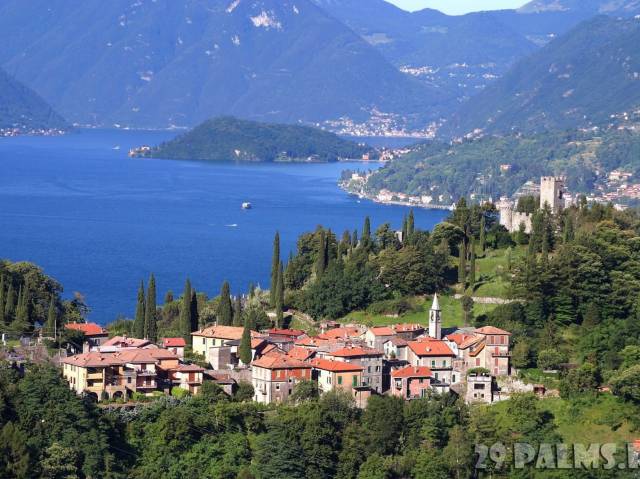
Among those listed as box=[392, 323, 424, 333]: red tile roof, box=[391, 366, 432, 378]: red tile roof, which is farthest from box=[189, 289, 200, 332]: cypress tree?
box=[391, 366, 432, 378]: red tile roof

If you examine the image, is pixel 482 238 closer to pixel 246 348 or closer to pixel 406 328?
pixel 406 328

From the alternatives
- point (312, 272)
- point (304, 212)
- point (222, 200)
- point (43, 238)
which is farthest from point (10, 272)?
point (222, 200)

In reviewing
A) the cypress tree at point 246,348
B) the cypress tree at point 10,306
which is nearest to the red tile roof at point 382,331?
the cypress tree at point 246,348

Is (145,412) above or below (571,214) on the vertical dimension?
below

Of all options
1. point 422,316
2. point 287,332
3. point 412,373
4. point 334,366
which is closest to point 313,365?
point 334,366

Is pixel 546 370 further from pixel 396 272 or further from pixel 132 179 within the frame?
pixel 132 179

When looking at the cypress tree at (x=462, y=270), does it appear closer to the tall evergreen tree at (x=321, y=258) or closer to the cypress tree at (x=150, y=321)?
the tall evergreen tree at (x=321, y=258)

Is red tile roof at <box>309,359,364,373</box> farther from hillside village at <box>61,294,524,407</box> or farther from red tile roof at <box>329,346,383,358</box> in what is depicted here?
red tile roof at <box>329,346,383,358</box>
